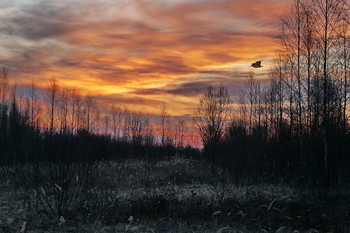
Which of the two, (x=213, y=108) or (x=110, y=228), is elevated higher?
(x=213, y=108)

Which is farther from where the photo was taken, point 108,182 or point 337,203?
point 108,182

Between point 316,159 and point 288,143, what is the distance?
293cm

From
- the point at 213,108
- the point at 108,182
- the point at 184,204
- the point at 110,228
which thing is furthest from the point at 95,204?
the point at 213,108

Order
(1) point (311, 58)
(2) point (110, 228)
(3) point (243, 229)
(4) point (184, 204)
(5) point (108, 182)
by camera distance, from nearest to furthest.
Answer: (2) point (110, 228) → (3) point (243, 229) → (4) point (184, 204) → (5) point (108, 182) → (1) point (311, 58)

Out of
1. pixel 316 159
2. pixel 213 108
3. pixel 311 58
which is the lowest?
pixel 316 159

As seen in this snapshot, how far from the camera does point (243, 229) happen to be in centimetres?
847

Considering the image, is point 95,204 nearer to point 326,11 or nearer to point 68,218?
point 68,218

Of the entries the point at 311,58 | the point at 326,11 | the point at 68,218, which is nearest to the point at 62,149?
the point at 68,218

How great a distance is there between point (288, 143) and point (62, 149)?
13.8m

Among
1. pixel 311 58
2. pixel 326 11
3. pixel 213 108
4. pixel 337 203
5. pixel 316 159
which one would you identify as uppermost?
pixel 326 11

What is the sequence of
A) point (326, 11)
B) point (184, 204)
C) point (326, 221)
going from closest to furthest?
point (326, 221) < point (184, 204) < point (326, 11)

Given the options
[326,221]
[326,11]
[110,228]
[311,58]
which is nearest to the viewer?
[110,228]

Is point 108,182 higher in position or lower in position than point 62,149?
lower

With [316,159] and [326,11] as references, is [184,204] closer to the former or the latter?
[316,159]
